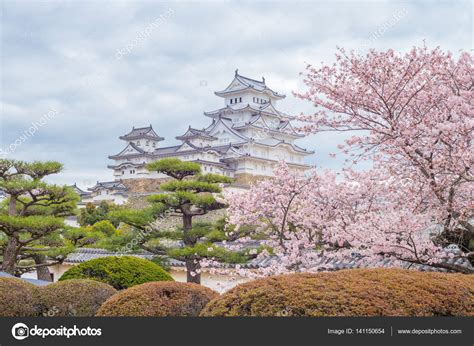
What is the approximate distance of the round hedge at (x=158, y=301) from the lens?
6.12 meters

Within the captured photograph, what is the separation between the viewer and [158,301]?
622cm

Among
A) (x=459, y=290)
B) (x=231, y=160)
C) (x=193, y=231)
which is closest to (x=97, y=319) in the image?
(x=459, y=290)

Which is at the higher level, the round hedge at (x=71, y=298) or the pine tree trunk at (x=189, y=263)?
the pine tree trunk at (x=189, y=263)

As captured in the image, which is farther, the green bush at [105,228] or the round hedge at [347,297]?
the green bush at [105,228]

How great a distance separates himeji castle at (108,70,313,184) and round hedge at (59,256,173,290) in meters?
32.6

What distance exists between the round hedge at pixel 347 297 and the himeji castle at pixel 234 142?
37.5 m

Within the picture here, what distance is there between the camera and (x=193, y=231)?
1553 cm

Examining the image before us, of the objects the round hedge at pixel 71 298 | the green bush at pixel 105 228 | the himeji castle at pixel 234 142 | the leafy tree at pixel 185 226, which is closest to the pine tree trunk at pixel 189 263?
the leafy tree at pixel 185 226

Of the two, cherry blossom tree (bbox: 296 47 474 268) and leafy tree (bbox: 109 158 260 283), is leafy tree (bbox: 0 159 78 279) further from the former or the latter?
cherry blossom tree (bbox: 296 47 474 268)

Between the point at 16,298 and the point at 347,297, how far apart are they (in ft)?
13.6

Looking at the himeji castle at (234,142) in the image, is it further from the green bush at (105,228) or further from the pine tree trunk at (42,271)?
the pine tree trunk at (42,271)

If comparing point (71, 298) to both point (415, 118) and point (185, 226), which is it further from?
point (185, 226)

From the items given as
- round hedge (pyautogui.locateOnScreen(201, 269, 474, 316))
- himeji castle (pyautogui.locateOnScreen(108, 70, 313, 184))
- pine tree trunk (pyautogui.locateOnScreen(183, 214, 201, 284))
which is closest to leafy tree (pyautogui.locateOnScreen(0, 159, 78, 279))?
pine tree trunk (pyautogui.locateOnScreen(183, 214, 201, 284))

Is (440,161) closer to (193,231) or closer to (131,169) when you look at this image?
(193,231)
